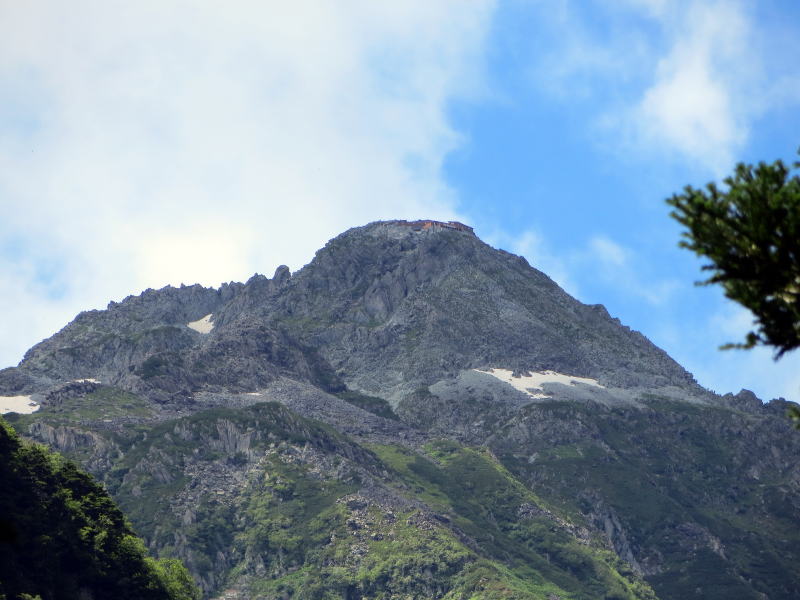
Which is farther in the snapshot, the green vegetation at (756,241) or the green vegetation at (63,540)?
the green vegetation at (63,540)

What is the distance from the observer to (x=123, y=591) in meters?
152

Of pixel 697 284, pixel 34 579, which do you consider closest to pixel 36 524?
pixel 34 579

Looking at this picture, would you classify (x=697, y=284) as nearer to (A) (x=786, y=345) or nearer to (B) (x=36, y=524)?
(A) (x=786, y=345)

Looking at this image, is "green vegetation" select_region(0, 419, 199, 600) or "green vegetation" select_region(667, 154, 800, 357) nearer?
"green vegetation" select_region(667, 154, 800, 357)

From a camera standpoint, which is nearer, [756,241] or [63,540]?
[756,241]

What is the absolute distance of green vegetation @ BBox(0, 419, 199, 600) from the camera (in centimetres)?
13900

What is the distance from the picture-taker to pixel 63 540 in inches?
5851

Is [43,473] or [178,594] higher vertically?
[43,473]

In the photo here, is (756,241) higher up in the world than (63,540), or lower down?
higher up

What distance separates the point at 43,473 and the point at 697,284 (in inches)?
5399

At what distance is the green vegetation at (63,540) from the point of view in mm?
139000

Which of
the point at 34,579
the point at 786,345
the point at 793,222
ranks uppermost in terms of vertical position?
the point at 793,222

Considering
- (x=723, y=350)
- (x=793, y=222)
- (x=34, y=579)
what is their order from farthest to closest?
(x=34, y=579) < (x=723, y=350) < (x=793, y=222)

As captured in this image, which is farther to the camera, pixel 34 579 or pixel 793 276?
pixel 34 579
